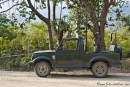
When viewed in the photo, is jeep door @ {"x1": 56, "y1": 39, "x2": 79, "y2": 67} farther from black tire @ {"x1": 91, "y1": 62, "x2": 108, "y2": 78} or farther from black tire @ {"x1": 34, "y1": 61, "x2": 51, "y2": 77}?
black tire @ {"x1": 91, "y1": 62, "x2": 108, "y2": 78}

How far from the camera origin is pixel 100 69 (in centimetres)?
1102

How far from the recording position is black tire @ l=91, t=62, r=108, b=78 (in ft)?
35.9

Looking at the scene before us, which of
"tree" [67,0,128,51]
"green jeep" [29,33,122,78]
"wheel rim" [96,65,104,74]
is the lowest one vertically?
"wheel rim" [96,65,104,74]

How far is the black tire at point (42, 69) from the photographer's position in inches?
434

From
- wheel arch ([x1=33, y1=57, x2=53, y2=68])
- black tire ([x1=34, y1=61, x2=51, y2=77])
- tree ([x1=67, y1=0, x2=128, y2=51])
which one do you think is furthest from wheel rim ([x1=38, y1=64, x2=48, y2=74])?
tree ([x1=67, y1=0, x2=128, y2=51])

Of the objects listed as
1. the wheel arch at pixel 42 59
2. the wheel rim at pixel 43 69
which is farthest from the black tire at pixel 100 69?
the wheel rim at pixel 43 69

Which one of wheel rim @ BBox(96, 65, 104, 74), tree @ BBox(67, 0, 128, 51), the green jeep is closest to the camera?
the green jeep

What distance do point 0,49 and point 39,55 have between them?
10.2 meters

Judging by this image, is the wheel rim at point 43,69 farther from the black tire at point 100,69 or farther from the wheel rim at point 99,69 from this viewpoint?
the wheel rim at point 99,69

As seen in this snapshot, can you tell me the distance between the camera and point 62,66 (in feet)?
36.1

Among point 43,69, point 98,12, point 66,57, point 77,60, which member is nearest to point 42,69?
point 43,69

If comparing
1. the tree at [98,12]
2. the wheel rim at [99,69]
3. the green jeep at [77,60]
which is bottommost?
the wheel rim at [99,69]

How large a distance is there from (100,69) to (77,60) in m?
1.06

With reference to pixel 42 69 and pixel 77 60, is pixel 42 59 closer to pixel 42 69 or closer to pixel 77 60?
pixel 42 69
